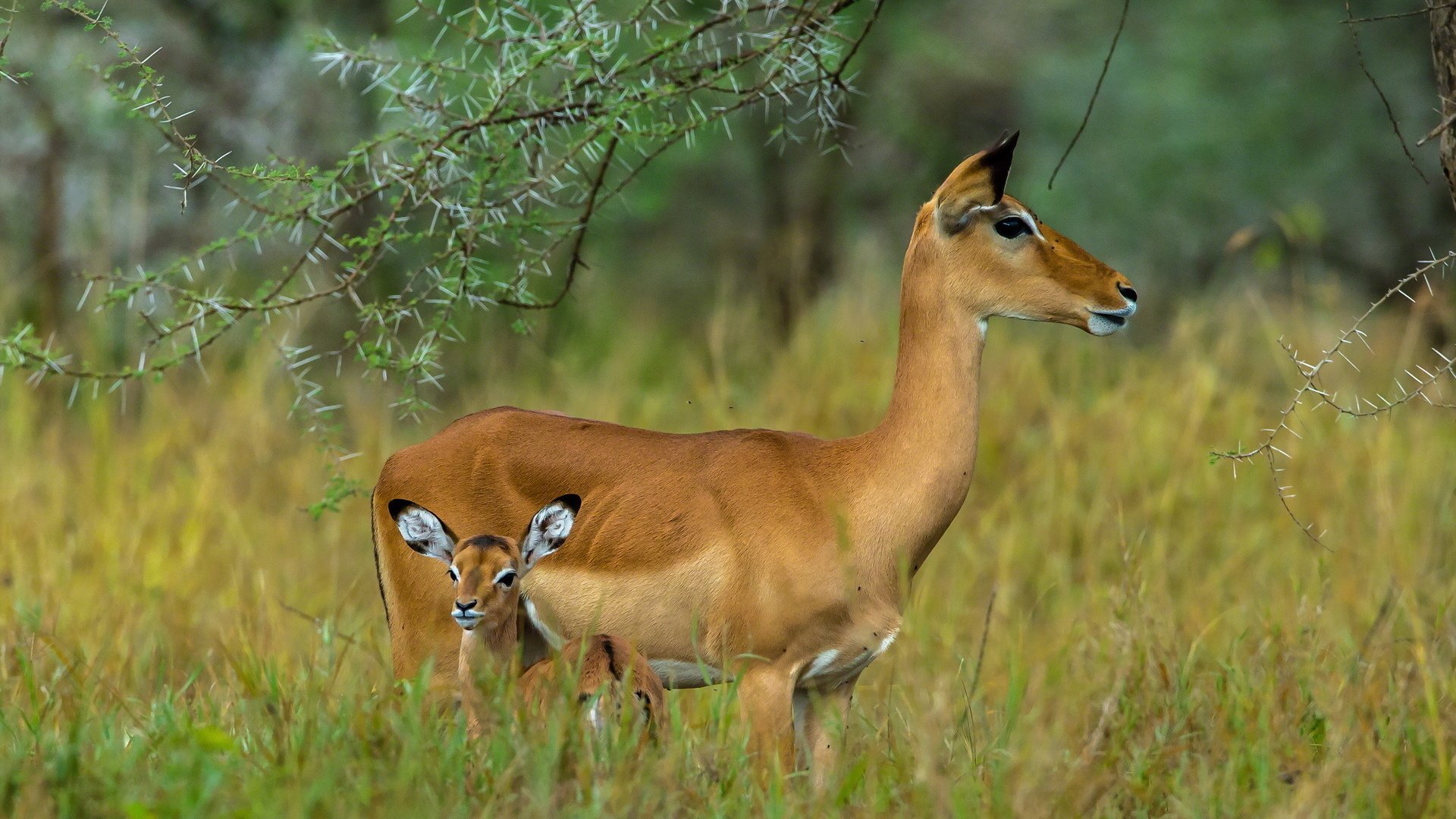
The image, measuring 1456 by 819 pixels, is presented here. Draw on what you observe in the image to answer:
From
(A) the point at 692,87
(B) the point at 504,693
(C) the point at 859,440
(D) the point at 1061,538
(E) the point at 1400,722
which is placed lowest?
(D) the point at 1061,538

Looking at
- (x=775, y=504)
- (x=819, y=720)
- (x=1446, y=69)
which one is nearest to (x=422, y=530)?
(x=775, y=504)

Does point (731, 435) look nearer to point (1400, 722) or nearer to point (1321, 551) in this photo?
point (1400, 722)

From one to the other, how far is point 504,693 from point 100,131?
9092 mm

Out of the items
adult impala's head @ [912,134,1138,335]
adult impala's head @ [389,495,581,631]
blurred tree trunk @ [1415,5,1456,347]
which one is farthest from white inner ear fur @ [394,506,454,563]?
blurred tree trunk @ [1415,5,1456,347]

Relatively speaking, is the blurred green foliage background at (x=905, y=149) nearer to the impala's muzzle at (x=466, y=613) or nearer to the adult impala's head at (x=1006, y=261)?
the adult impala's head at (x=1006, y=261)

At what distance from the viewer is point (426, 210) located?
32.7ft

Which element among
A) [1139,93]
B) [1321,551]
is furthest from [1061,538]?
[1139,93]

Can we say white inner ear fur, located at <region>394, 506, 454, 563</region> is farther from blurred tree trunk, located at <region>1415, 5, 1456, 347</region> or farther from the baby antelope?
blurred tree trunk, located at <region>1415, 5, 1456, 347</region>

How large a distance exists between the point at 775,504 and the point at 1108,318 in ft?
3.27

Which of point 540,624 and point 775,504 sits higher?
point 775,504

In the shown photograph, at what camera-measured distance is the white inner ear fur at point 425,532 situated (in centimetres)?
398

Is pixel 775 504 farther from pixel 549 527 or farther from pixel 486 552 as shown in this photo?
pixel 486 552

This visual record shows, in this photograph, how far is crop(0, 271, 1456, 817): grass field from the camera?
11.8ft

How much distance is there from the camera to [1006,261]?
4191 mm
